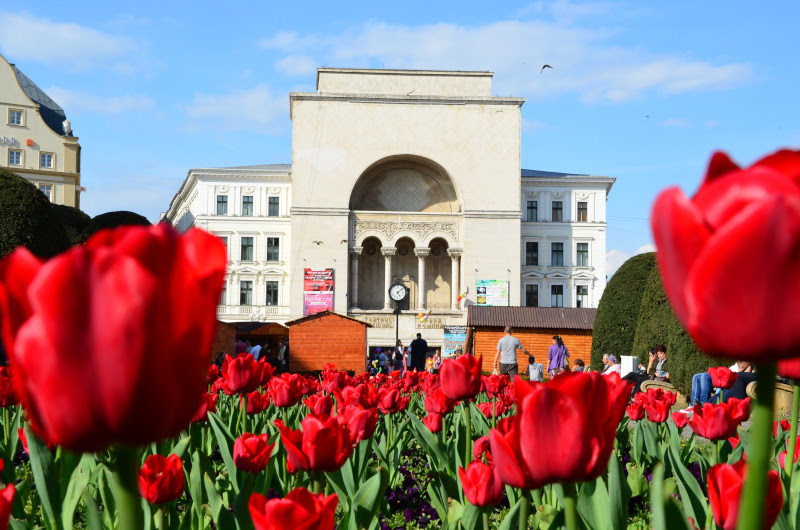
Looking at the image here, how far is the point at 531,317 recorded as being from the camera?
24.1 metres

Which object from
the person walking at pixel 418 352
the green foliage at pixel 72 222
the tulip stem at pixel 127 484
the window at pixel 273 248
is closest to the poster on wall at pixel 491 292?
the window at pixel 273 248

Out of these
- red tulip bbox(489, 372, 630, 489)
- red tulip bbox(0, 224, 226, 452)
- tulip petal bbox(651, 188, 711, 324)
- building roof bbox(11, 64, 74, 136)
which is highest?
building roof bbox(11, 64, 74, 136)

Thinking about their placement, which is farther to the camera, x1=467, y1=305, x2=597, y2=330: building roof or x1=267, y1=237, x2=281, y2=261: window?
x1=267, y1=237, x2=281, y2=261: window

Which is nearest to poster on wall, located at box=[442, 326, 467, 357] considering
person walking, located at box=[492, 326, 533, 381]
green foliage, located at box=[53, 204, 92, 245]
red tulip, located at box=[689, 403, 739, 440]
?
green foliage, located at box=[53, 204, 92, 245]

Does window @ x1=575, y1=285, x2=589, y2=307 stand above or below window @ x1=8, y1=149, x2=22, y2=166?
below

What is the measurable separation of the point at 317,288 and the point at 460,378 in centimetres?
3508

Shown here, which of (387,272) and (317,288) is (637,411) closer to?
(317,288)

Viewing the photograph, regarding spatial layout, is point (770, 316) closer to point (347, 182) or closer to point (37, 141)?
point (347, 182)

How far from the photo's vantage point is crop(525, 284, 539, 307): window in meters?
42.0

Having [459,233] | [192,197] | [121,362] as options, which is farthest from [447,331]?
[121,362]

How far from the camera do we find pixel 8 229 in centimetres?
1485

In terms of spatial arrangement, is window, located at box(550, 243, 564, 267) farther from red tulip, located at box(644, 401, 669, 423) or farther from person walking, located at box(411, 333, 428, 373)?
red tulip, located at box(644, 401, 669, 423)

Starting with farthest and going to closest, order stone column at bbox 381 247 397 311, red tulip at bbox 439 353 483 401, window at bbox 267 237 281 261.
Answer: window at bbox 267 237 281 261
stone column at bbox 381 247 397 311
red tulip at bbox 439 353 483 401

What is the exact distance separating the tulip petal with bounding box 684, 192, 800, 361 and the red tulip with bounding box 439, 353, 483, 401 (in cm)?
216
